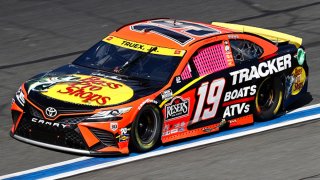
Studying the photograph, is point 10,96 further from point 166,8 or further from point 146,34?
point 166,8

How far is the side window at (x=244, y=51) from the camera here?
1226cm

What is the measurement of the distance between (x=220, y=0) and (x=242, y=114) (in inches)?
306

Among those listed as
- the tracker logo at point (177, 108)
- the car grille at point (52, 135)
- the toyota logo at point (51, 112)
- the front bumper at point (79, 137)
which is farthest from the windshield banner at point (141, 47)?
the car grille at point (52, 135)

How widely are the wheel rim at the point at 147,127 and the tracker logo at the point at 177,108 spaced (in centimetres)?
21

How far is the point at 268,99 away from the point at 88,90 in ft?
9.33

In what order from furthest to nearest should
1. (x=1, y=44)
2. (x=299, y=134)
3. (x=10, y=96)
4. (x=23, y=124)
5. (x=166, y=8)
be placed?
(x=166, y=8) → (x=1, y=44) → (x=10, y=96) → (x=299, y=134) → (x=23, y=124)

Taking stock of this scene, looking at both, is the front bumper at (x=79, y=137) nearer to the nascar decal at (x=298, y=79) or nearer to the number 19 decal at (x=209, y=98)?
the number 19 decal at (x=209, y=98)

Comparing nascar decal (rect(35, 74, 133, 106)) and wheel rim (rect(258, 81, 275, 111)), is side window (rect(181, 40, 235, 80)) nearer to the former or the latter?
wheel rim (rect(258, 81, 275, 111))

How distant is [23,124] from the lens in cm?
1112

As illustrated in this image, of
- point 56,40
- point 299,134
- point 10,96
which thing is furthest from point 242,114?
point 56,40

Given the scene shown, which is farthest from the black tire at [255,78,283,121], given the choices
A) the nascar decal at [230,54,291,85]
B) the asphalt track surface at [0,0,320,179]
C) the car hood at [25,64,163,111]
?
the car hood at [25,64,163,111]

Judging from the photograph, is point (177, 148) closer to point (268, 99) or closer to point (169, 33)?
point (169, 33)

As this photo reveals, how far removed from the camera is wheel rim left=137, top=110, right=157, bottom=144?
11000mm

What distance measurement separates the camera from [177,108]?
11.3 meters
